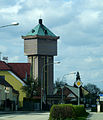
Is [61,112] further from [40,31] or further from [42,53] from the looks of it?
[40,31]

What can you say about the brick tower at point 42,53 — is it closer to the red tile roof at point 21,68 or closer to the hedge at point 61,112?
the red tile roof at point 21,68

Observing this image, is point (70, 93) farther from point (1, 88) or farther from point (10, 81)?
point (1, 88)

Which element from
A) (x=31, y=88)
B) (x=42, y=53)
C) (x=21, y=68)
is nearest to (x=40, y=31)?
(x=42, y=53)

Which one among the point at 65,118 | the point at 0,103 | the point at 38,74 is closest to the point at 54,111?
the point at 65,118

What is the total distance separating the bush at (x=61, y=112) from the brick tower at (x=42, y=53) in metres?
65.7

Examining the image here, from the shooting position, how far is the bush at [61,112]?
27891 mm

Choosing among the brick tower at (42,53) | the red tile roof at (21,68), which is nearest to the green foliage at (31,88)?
the red tile roof at (21,68)

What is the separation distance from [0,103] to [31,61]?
1403 inches

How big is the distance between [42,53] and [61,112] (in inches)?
2686

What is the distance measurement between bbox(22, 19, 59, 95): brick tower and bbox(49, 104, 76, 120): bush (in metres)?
65.7

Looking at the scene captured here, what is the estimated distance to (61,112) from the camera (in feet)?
92.4

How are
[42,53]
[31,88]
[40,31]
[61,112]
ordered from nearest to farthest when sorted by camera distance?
1. [61,112]
2. [31,88]
3. [42,53]
4. [40,31]

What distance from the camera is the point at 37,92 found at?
75.8 meters

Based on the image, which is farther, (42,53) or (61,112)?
(42,53)
